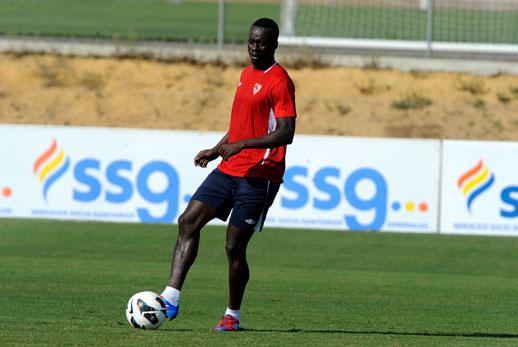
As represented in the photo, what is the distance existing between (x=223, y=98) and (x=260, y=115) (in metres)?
15.2

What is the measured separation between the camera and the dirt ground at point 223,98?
76.3 feet

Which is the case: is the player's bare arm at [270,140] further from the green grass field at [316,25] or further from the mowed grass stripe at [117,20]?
the mowed grass stripe at [117,20]

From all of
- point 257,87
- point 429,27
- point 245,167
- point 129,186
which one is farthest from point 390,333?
point 429,27

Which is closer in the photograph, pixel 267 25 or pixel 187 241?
pixel 267 25

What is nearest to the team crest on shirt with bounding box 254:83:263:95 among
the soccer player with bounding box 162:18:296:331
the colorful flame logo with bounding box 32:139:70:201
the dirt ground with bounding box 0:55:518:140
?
the soccer player with bounding box 162:18:296:331

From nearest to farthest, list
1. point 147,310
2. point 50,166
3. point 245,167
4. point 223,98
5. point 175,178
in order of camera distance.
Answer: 1. point 147,310
2. point 245,167
3. point 175,178
4. point 50,166
5. point 223,98

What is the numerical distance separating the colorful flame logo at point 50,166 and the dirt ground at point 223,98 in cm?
485

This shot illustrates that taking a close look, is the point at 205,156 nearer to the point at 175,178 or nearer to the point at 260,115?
the point at 260,115

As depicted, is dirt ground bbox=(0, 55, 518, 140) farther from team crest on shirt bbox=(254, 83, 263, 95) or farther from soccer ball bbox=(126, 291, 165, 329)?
soccer ball bbox=(126, 291, 165, 329)

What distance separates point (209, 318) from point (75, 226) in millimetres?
8458

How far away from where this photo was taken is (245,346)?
824cm

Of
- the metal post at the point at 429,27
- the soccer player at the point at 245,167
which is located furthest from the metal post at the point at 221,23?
the soccer player at the point at 245,167

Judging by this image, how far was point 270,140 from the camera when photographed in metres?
8.67

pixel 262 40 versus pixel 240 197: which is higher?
pixel 262 40
